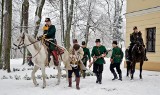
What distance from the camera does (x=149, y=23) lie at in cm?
2017

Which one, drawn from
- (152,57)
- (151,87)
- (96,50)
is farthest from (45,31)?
(152,57)

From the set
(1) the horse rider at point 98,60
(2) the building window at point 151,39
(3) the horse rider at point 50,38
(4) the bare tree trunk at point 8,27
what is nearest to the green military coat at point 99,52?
(1) the horse rider at point 98,60

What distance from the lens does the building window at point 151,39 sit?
19.9 meters

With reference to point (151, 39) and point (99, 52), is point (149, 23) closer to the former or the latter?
point (151, 39)

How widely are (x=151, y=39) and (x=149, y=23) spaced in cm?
113

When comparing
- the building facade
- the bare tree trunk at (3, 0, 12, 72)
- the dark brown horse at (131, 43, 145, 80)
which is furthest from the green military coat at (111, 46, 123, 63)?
the bare tree trunk at (3, 0, 12, 72)

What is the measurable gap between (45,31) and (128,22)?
37.4 ft

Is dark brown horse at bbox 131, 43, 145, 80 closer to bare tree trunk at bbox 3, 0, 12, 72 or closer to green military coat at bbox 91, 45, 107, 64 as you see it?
green military coat at bbox 91, 45, 107, 64

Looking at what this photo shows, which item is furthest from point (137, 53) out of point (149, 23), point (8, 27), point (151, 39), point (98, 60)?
point (8, 27)

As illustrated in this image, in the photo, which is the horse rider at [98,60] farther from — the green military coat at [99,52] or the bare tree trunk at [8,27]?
the bare tree trunk at [8,27]

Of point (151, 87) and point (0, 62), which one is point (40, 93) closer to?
point (151, 87)

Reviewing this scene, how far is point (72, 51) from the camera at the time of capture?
1177 centimetres

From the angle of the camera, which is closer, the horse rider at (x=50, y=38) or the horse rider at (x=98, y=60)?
the horse rider at (x=50, y=38)

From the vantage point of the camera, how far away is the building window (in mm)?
19945
